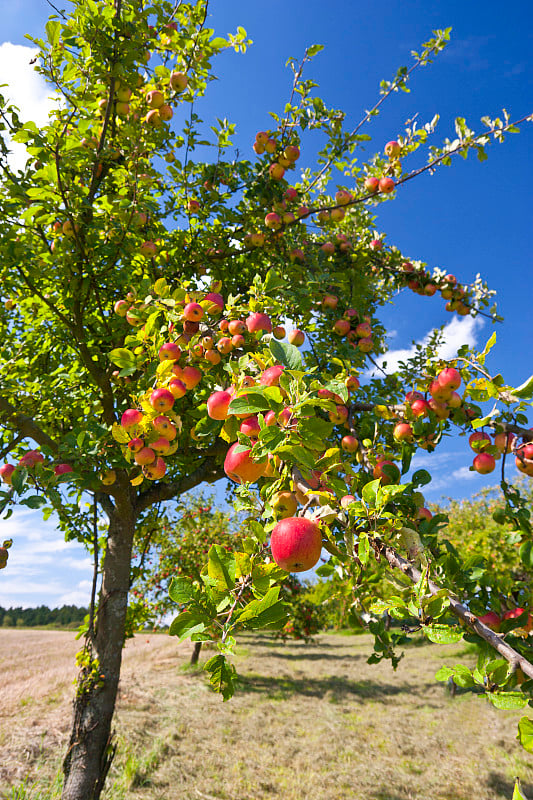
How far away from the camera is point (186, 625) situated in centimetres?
111

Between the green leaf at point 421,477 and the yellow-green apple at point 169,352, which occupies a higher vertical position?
the yellow-green apple at point 169,352

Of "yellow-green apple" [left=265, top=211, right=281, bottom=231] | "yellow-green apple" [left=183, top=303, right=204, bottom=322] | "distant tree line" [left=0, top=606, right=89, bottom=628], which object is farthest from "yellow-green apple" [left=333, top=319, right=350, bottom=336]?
"distant tree line" [left=0, top=606, right=89, bottom=628]

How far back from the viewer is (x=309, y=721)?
7984 millimetres

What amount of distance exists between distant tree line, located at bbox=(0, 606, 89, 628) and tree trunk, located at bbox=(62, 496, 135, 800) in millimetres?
45043

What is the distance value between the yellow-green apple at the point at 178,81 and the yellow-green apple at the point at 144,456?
3.26 metres

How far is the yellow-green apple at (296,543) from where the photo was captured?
1.17 meters

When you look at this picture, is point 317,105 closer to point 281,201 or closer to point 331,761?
point 281,201

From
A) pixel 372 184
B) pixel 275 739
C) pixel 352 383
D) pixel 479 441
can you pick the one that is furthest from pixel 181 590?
pixel 275 739

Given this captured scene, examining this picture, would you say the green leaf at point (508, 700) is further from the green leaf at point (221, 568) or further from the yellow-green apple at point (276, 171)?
the yellow-green apple at point (276, 171)

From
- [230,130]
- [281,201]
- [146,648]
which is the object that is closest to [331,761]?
[281,201]

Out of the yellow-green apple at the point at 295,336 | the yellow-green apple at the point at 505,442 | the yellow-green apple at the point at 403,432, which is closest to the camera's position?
the yellow-green apple at the point at 295,336

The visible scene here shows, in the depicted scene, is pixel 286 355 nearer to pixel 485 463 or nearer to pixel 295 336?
pixel 295 336

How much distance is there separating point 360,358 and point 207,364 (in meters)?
1.80

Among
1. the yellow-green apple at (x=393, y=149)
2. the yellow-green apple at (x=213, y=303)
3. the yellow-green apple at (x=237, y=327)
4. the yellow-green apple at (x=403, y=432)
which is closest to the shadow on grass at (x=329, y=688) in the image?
the yellow-green apple at (x=403, y=432)
